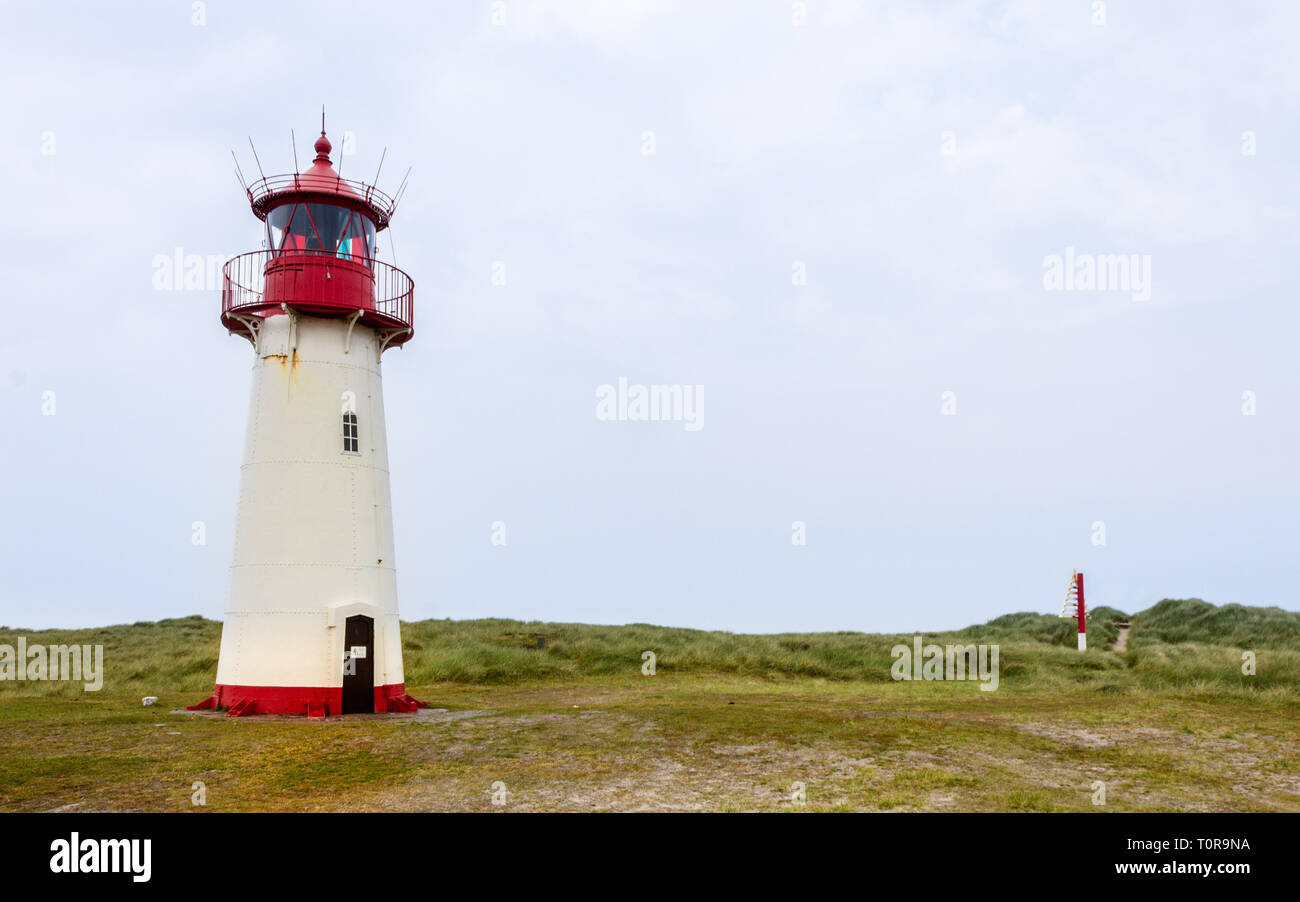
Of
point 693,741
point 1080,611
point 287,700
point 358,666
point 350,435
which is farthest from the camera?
point 1080,611

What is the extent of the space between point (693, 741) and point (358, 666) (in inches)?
327

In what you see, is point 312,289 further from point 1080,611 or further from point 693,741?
point 1080,611

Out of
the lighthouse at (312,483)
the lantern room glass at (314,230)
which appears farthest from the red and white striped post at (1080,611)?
the lantern room glass at (314,230)

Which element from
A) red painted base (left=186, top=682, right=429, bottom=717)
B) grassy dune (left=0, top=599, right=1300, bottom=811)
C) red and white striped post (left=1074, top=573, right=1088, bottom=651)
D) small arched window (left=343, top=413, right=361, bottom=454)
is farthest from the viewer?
red and white striped post (left=1074, top=573, right=1088, bottom=651)

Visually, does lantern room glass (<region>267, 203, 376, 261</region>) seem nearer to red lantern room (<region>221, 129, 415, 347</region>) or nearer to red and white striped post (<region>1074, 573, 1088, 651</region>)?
red lantern room (<region>221, 129, 415, 347</region>)

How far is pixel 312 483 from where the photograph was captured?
20984 mm

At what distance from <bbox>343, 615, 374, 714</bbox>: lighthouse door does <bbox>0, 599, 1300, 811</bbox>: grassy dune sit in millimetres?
1370

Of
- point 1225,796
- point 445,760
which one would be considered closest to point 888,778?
point 1225,796

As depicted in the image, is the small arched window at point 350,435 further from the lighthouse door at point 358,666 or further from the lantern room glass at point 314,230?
the lighthouse door at point 358,666

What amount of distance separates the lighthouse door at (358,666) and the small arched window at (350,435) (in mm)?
3683

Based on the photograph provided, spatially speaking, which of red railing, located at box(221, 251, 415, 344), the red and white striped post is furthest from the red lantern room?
the red and white striped post

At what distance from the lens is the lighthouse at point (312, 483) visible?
67.2ft

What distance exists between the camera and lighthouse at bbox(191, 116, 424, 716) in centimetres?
2048

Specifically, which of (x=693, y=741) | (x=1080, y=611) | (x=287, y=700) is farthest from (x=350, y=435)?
(x=1080, y=611)
